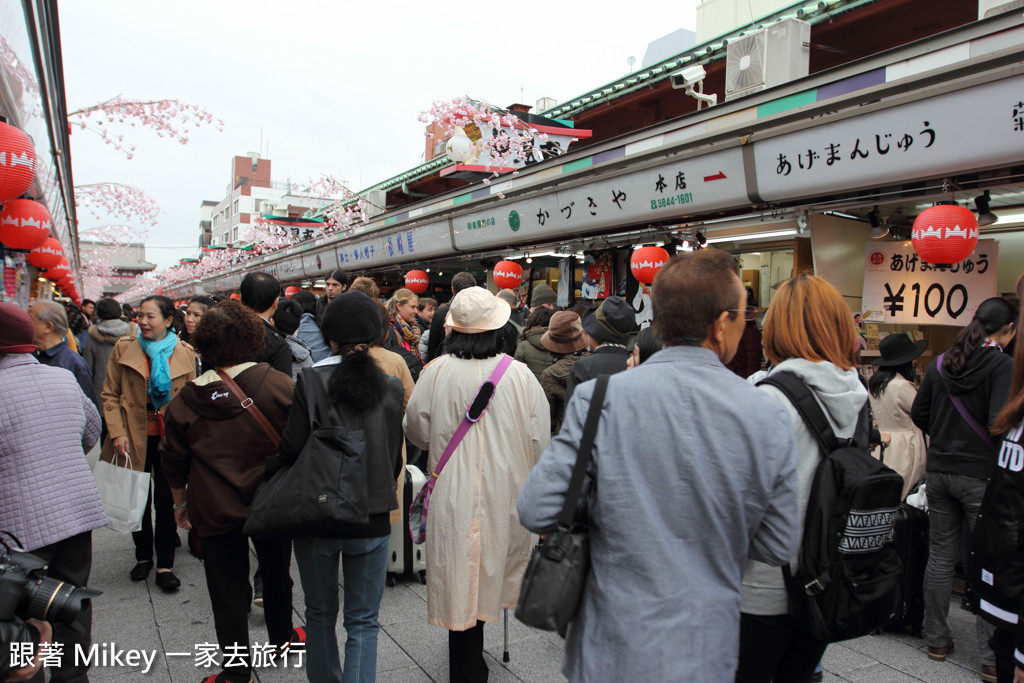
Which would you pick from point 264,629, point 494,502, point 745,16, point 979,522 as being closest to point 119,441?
point 264,629

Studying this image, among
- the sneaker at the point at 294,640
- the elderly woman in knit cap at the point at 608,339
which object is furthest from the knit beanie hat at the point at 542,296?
the sneaker at the point at 294,640

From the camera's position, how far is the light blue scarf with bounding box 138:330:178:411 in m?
4.45

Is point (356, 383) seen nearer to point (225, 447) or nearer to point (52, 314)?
point (225, 447)

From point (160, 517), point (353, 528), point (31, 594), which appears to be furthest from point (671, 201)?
point (31, 594)

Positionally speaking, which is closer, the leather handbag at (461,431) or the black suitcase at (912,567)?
the leather handbag at (461,431)

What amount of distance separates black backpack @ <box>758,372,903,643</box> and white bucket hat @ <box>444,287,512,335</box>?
1601 millimetres

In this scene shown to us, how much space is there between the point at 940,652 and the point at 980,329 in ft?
6.50

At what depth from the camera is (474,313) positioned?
3078mm

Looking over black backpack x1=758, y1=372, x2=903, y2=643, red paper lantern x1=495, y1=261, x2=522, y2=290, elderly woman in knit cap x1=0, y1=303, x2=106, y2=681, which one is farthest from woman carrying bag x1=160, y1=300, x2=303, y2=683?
red paper lantern x1=495, y1=261, x2=522, y2=290

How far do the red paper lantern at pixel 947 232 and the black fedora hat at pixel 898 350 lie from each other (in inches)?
27.7

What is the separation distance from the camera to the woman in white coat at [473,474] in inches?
116

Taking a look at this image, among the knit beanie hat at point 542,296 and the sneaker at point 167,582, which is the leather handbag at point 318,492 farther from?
the knit beanie hat at point 542,296

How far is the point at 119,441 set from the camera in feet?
13.8

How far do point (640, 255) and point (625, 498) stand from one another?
5.92 m
